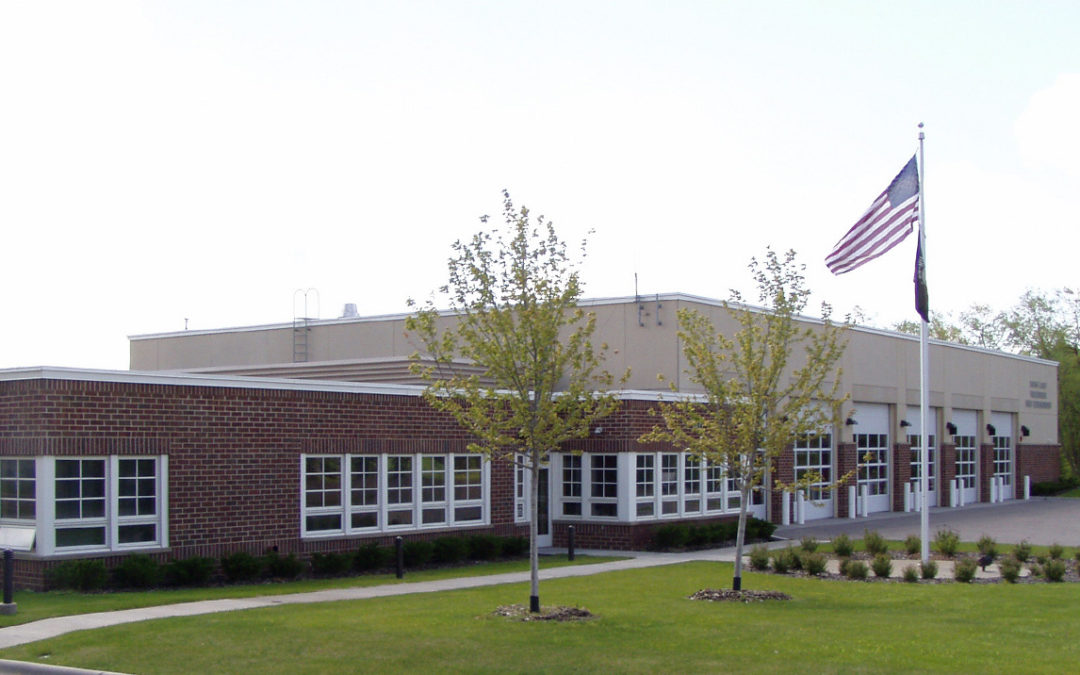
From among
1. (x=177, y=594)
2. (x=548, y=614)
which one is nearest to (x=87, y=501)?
(x=177, y=594)

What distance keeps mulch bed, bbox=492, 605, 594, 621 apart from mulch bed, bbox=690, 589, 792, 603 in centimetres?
275

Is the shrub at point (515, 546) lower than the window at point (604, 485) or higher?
lower

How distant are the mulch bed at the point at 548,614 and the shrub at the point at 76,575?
21.9 feet

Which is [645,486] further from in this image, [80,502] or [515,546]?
[80,502]

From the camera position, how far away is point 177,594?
59.0 ft

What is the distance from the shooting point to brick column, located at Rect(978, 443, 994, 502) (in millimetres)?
48750

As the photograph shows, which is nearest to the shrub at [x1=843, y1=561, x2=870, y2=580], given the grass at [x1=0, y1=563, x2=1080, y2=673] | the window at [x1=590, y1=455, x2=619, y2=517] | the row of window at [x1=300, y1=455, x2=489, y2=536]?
the grass at [x1=0, y1=563, x2=1080, y2=673]

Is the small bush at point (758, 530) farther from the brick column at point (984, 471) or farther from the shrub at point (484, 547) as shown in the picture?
the brick column at point (984, 471)

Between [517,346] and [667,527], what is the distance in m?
13.1

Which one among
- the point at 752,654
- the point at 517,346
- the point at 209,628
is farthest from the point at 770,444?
the point at 209,628

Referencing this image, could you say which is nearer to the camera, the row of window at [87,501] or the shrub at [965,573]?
the row of window at [87,501]

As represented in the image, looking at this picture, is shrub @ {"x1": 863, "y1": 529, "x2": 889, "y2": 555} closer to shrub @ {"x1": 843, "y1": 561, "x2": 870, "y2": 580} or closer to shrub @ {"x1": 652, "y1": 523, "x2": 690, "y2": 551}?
shrub @ {"x1": 843, "y1": 561, "x2": 870, "y2": 580}

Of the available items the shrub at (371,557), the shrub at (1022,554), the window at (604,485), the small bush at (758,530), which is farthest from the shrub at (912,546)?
the shrub at (371,557)

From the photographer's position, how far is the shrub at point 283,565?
66.6ft
